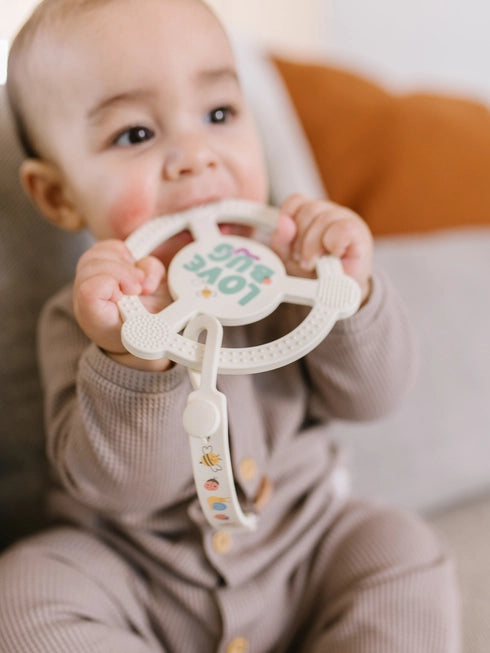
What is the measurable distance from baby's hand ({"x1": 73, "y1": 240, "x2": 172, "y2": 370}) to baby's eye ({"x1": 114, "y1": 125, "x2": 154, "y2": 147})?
10 cm

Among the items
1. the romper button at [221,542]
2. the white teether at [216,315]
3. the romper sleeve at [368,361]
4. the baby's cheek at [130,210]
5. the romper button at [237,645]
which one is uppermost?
the baby's cheek at [130,210]

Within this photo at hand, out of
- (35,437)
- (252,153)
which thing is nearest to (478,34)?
(252,153)

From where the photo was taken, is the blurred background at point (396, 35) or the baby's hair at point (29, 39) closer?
the baby's hair at point (29, 39)

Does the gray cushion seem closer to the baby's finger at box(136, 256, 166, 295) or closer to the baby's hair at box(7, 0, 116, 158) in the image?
the baby's hair at box(7, 0, 116, 158)

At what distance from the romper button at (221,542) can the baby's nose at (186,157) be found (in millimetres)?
313

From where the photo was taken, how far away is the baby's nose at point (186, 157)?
571mm

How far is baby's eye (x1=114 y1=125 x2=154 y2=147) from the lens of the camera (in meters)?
0.58

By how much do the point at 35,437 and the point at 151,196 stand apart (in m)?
0.32

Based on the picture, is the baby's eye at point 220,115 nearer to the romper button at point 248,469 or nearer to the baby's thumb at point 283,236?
the baby's thumb at point 283,236

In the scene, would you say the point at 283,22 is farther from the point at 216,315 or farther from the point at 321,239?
the point at 216,315

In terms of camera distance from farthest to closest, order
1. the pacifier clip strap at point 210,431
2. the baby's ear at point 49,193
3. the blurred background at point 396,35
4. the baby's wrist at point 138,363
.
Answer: the blurred background at point 396,35
the baby's ear at point 49,193
the baby's wrist at point 138,363
the pacifier clip strap at point 210,431

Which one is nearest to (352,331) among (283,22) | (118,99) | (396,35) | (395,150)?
(118,99)

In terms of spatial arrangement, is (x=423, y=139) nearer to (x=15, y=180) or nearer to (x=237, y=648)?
(x=15, y=180)

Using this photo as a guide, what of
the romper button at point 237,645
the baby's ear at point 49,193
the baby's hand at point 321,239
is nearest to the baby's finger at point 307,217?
the baby's hand at point 321,239
